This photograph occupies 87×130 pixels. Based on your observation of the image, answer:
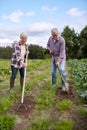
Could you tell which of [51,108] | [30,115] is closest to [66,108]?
[51,108]

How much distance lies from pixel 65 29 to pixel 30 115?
45663mm

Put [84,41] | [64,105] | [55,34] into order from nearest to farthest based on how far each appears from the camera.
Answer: [64,105], [55,34], [84,41]

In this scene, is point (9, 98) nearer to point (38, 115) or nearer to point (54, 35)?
point (38, 115)

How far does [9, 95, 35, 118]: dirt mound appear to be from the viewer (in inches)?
276

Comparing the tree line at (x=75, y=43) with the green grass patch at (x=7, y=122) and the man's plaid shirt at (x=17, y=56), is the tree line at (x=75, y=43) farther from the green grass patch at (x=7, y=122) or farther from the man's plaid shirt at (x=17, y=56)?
the green grass patch at (x=7, y=122)

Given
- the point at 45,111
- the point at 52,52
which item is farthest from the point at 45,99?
the point at 52,52

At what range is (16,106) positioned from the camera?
7.48 m

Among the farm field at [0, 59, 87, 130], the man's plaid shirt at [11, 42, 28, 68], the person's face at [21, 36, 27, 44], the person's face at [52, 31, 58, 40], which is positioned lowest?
the farm field at [0, 59, 87, 130]

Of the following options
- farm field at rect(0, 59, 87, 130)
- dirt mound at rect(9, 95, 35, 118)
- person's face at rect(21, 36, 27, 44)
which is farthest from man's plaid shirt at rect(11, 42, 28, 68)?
dirt mound at rect(9, 95, 35, 118)

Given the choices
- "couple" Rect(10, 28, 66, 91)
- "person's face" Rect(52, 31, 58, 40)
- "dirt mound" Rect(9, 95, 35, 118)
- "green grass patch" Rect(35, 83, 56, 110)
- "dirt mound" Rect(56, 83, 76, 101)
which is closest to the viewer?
"dirt mound" Rect(9, 95, 35, 118)

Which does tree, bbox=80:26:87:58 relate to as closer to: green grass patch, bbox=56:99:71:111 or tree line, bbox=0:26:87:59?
tree line, bbox=0:26:87:59

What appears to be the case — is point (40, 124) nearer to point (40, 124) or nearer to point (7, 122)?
point (40, 124)

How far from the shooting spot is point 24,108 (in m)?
7.31

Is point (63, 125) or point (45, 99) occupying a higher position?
point (45, 99)
